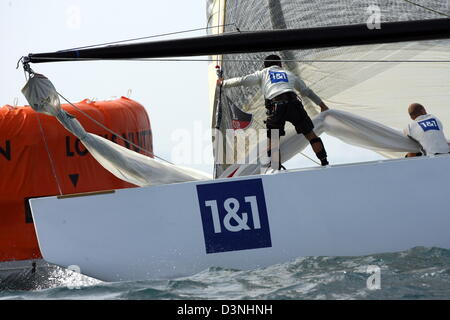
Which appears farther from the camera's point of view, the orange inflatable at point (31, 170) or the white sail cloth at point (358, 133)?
the orange inflatable at point (31, 170)

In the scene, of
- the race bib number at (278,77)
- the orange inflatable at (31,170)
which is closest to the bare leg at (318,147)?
the race bib number at (278,77)

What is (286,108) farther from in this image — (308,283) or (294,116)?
(308,283)

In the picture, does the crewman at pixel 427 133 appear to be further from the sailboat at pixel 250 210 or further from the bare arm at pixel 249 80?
the bare arm at pixel 249 80

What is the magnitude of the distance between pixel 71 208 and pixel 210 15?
4.07 metres

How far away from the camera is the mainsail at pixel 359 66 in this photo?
7.69 metres

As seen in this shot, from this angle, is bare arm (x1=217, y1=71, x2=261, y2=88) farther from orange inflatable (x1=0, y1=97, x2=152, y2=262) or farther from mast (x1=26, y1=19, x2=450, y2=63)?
orange inflatable (x1=0, y1=97, x2=152, y2=262)

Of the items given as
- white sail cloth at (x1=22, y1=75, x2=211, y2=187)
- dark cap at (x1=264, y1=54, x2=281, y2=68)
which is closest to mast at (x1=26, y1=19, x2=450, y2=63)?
white sail cloth at (x1=22, y1=75, x2=211, y2=187)

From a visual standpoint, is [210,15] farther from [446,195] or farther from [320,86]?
[446,195]

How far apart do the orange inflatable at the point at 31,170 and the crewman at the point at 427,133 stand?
8.76 feet

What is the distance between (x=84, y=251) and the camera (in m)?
5.98

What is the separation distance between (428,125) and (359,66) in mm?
1753

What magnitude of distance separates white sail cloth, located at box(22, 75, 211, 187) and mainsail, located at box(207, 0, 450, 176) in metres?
1.05
